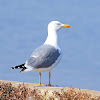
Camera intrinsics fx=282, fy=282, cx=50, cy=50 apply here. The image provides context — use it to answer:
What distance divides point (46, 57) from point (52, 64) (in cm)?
30

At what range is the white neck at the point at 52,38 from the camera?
9039 millimetres

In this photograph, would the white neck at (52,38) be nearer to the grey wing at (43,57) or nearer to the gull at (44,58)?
the gull at (44,58)

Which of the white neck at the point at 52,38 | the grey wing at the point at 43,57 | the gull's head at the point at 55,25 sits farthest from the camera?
the gull's head at the point at 55,25

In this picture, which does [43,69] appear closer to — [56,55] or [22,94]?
[56,55]

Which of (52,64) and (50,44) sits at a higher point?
(50,44)

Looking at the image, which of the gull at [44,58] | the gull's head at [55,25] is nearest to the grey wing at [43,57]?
the gull at [44,58]

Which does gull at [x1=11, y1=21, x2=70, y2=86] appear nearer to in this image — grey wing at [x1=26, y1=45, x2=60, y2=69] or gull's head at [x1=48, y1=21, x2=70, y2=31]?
grey wing at [x1=26, y1=45, x2=60, y2=69]

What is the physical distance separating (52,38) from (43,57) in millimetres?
884

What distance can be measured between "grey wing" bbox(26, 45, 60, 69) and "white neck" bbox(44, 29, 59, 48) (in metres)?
0.31

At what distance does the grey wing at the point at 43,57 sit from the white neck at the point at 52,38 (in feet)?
1.02

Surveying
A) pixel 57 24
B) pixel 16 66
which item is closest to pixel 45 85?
pixel 16 66

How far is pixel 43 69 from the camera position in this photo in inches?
338

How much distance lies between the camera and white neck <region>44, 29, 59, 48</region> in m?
9.04

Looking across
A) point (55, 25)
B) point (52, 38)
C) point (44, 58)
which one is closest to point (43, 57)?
point (44, 58)
